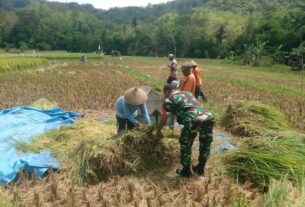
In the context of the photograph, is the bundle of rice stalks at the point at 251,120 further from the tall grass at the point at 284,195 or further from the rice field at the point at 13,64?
the rice field at the point at 13,64

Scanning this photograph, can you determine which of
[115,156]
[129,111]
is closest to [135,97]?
[129,111]

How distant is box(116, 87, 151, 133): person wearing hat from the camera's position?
4656mm

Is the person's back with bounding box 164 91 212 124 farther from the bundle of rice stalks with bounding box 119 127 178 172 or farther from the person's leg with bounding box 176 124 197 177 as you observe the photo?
the bundle of rice stalks with bounding box 119 127 178 172

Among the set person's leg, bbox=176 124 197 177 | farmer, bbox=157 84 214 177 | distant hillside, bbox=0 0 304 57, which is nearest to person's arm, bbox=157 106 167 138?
farmer, bbox=157 84 214 177

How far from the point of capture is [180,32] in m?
56.9

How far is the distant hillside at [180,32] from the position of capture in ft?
145

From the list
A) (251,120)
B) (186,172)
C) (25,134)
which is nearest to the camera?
(186,172)

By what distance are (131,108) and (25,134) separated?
84.3 inches

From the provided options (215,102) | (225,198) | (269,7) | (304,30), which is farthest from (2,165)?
(269,7)

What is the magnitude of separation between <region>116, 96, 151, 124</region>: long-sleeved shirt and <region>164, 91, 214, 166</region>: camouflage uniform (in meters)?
0.71

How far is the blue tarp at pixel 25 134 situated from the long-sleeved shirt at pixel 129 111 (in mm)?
1128

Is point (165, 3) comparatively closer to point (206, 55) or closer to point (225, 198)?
point (206, 55)

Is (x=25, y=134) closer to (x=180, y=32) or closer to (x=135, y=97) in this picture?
(x=135, y=97)

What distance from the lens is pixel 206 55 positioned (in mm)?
51875
